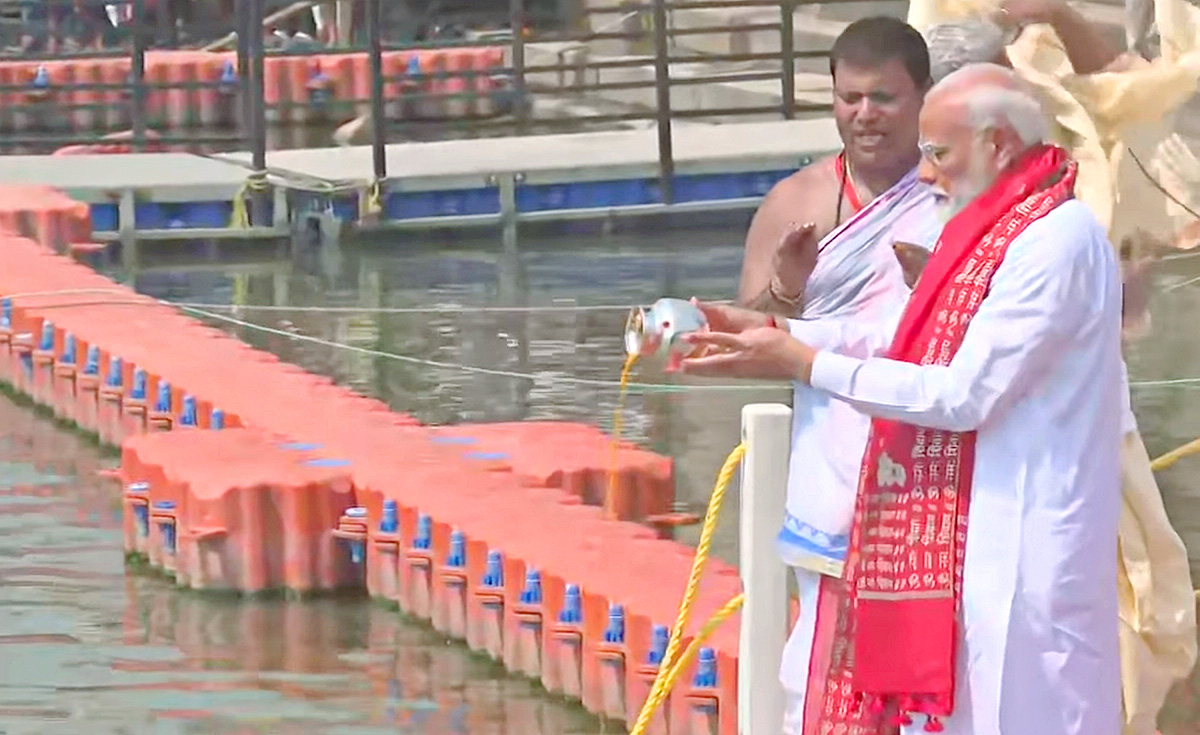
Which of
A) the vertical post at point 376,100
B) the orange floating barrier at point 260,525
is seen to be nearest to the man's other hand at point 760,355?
the orange floating barrier at point 260,525

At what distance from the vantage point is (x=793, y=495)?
4730mm

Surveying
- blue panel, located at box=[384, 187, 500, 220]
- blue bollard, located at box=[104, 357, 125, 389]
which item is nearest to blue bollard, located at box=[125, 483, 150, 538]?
blue bollard, located at box=[104, 357, 125, 389]

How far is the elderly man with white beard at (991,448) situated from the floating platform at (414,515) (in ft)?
6.73

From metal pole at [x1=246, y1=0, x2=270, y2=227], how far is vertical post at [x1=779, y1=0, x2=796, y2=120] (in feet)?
9.20

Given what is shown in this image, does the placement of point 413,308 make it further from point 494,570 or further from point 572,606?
point 572,606

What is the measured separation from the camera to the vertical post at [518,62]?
57.4 ft

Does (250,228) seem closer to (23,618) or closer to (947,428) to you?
(23,618)

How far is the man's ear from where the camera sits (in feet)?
14.9

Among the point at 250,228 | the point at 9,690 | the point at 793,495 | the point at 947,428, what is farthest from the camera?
the point at 250,228

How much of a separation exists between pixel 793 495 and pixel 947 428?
516mm

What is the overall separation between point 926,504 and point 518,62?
45.6 ft

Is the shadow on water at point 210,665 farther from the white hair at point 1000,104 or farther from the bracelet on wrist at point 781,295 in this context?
the white hair at point 1000,104

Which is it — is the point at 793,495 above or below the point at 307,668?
above

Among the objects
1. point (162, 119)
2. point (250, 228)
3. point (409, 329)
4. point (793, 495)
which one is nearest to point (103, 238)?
point (250, 228)
